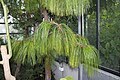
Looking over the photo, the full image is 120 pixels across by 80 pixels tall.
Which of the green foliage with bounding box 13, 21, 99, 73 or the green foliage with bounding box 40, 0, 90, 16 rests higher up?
the green foliage with bounding box 40, 0, 90, 16

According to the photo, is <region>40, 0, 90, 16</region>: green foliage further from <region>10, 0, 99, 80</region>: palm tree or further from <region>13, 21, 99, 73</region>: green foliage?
<region>13, 21, 99, 73</region>: green foliage

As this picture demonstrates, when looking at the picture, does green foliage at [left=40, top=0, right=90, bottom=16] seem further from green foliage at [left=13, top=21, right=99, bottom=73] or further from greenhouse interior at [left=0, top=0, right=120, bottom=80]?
green foliage at [left=13, top=21, right=99, bottom=73]

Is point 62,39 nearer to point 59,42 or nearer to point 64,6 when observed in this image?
point 59,42

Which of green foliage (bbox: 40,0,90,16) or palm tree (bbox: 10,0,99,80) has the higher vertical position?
green foliage (bbox: 40,0,90,16)

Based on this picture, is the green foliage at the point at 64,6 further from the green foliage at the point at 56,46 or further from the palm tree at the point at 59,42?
the green foliage at the point at 56,46

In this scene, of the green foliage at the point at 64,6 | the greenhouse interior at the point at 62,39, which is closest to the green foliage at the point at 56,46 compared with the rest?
the greenhouse interior at the point at 62,39

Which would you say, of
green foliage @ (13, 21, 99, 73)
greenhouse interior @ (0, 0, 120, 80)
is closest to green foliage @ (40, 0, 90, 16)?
greenhouse interior @ (0, 0, 120, 80)

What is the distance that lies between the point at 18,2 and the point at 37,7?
1.48 feet

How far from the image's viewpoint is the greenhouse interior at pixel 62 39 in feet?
5.95

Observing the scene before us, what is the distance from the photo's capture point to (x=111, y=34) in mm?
2928

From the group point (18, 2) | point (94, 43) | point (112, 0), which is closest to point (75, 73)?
point (94, 43)

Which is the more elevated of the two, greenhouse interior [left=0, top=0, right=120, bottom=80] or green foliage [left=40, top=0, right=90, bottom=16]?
green foliage [left=40, top=0, right=90, bottom=16]

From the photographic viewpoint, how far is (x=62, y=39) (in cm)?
181

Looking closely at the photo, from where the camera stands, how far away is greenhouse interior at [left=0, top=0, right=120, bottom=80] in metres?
1.81
